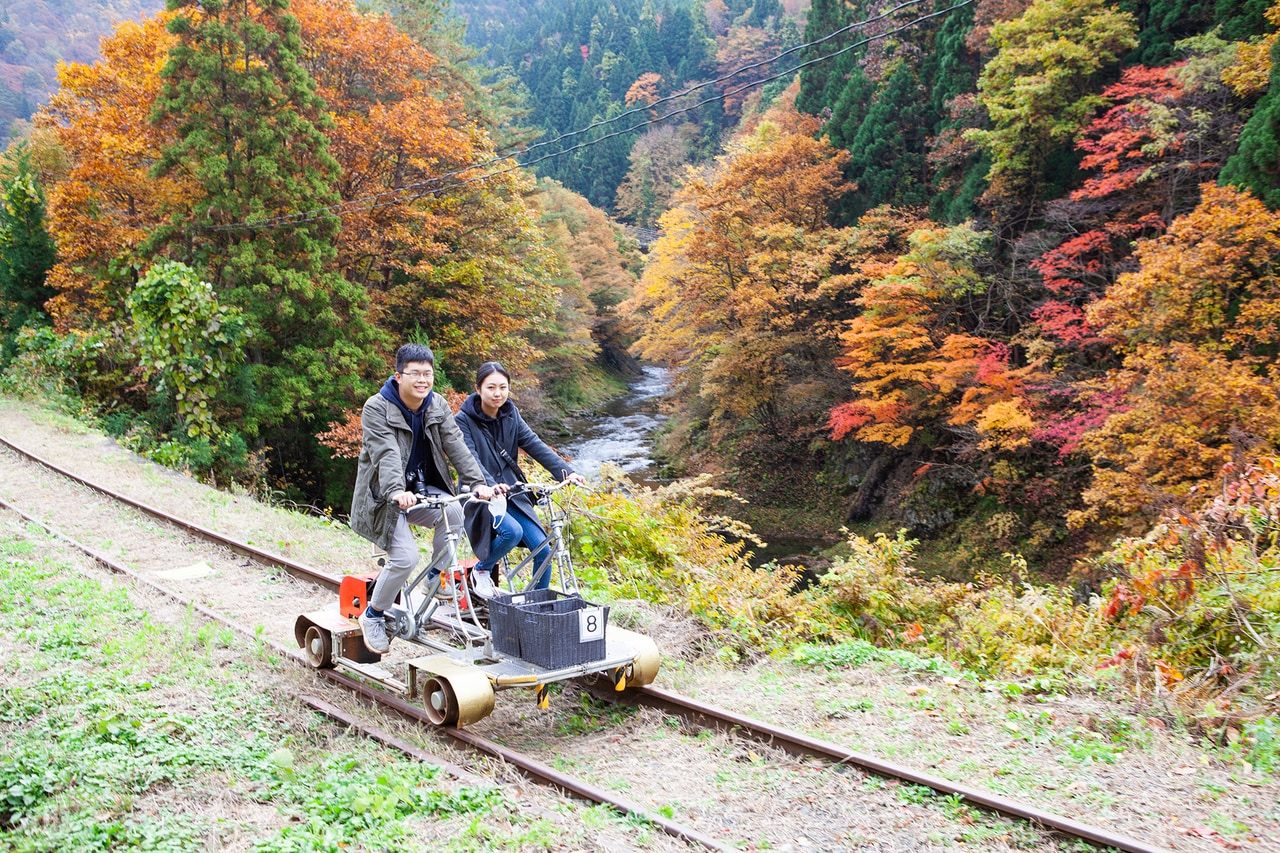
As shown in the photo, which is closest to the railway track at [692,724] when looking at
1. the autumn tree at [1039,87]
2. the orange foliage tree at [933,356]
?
the orange foliage tree at [933,356]

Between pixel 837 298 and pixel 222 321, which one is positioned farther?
pixel 837 298

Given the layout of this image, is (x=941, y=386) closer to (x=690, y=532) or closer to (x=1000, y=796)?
(x=690, y=532)

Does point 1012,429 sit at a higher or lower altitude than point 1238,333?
lower

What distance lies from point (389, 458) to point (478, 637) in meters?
1.20

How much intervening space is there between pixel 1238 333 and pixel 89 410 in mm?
20824

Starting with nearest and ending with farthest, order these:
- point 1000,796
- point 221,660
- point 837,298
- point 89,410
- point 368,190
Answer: point 1000,796
point 221,660
point 89,410
point 368,190
point 837,298

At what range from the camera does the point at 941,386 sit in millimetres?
15141

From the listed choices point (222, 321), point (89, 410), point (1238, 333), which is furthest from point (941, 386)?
point (89, 410)

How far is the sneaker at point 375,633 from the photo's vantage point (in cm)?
507

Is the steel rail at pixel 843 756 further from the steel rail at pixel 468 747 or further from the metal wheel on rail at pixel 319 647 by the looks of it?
the metal wheel on rail at pixel 319 647

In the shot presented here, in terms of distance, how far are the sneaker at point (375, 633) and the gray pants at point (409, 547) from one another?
16cm

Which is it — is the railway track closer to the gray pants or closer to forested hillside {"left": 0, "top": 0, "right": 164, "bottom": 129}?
the gray pants

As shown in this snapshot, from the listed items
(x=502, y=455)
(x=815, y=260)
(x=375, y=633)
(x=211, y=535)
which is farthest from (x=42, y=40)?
(x=375, y=633)

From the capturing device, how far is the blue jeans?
5.20 metres
